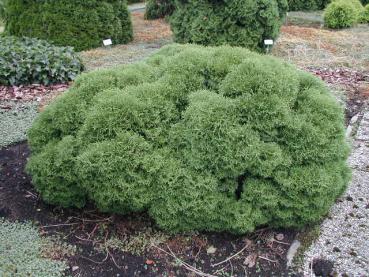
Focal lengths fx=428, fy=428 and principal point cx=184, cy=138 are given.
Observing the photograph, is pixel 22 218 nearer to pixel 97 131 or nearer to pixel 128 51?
pixel 97 131

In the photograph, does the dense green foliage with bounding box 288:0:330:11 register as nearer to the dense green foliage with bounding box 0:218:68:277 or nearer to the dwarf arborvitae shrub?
the dwarf arborvitae shrub

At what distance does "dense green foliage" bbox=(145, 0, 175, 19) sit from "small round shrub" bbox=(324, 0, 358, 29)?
428cm

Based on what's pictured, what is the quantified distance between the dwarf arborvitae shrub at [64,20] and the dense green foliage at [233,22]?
1968mm

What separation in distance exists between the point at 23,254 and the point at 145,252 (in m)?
0.86

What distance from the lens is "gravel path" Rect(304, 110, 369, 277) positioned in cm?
292

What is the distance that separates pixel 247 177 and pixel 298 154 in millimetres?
397

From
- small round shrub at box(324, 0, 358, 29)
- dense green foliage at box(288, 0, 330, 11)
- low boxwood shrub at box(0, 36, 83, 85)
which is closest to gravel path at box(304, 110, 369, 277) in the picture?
low boxwood shrub at box(0, 36, 83, 85)

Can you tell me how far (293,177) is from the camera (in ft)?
9.88

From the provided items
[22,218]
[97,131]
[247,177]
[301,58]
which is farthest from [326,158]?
[301,58]

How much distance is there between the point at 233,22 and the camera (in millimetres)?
7465

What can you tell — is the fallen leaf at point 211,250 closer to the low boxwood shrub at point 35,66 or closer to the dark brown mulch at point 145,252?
the dark brown mulch at point 145,252

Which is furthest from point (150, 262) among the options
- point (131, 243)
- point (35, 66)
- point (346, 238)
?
point (35, 66)

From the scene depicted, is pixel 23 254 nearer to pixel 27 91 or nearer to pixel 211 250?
pixel 211 250

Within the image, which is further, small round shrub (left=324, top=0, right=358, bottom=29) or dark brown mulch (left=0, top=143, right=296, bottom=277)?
small round shrub (left=324, top=0, right=358, bottom=29)
